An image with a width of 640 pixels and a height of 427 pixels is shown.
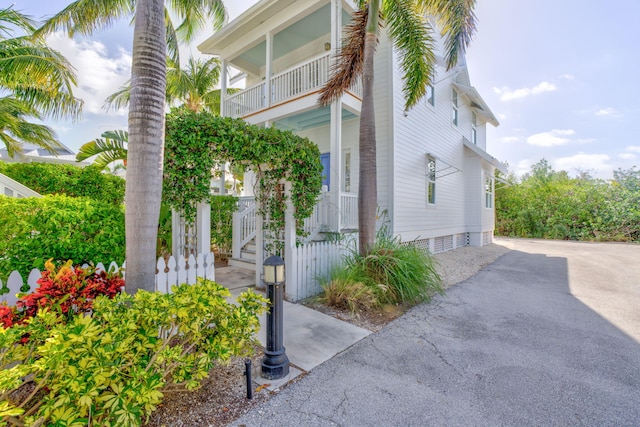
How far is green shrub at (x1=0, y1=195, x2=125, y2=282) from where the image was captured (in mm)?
2941

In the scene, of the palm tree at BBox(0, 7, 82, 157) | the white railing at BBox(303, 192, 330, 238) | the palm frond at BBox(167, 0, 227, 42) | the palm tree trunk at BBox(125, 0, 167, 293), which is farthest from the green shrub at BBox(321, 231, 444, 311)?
the palm tree at BBox(0, 7, 82, 157)

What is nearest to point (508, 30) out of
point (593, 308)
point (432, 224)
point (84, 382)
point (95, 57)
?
point (432, 224)

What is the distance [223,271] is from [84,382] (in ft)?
19.1

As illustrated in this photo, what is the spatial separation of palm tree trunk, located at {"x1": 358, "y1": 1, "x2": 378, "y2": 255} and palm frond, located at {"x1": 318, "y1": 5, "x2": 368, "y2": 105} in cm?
47

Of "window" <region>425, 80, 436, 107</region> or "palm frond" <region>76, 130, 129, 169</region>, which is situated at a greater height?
"window" <region>425, 80, 436, 107</region>

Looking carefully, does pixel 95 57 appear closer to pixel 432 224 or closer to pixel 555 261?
pixel 432 224

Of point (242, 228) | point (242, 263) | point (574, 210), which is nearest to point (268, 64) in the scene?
point (242, 228)

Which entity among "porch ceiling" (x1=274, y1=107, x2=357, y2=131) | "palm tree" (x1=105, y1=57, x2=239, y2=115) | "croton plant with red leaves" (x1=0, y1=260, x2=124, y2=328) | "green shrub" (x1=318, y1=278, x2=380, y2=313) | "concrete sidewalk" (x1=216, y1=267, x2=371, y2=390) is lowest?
"concrete sidewalk" (x1=216, y1=267, x2=371, y2=390)

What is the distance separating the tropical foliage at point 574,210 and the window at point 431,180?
38.5 feet

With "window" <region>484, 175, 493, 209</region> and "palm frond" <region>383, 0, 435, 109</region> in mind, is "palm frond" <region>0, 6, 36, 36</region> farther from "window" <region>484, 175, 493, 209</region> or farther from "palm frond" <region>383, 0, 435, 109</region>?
"window" <region>484, 175, 493, 209</region>

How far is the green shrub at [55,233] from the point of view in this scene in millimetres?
2941

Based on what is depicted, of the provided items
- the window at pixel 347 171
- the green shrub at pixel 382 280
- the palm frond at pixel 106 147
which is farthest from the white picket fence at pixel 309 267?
the palm frond at pixel 106 147

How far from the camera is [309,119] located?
928 centimetres

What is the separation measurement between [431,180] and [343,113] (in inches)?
179
